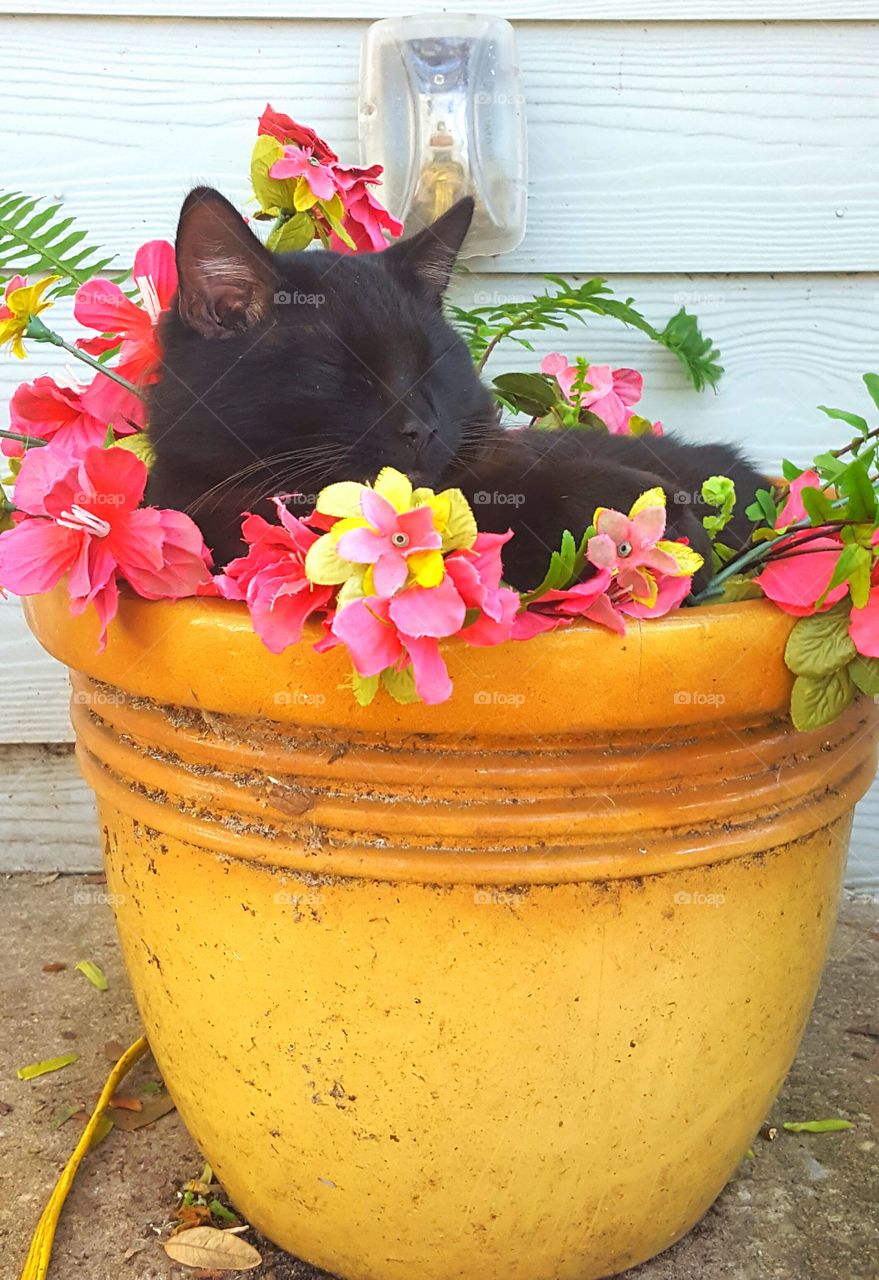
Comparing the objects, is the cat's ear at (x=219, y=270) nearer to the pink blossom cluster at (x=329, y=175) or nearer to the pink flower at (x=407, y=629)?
the pink blossom cluster at (x=329, y=175)

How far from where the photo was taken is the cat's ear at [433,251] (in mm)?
1017

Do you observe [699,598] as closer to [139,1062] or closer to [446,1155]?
[446,1155]

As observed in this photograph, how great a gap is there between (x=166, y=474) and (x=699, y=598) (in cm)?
46

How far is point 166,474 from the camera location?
950mm

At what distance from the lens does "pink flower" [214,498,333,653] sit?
2.19 feet

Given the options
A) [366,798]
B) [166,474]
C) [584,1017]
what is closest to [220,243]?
[166,474]

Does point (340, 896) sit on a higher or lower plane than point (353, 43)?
lower
